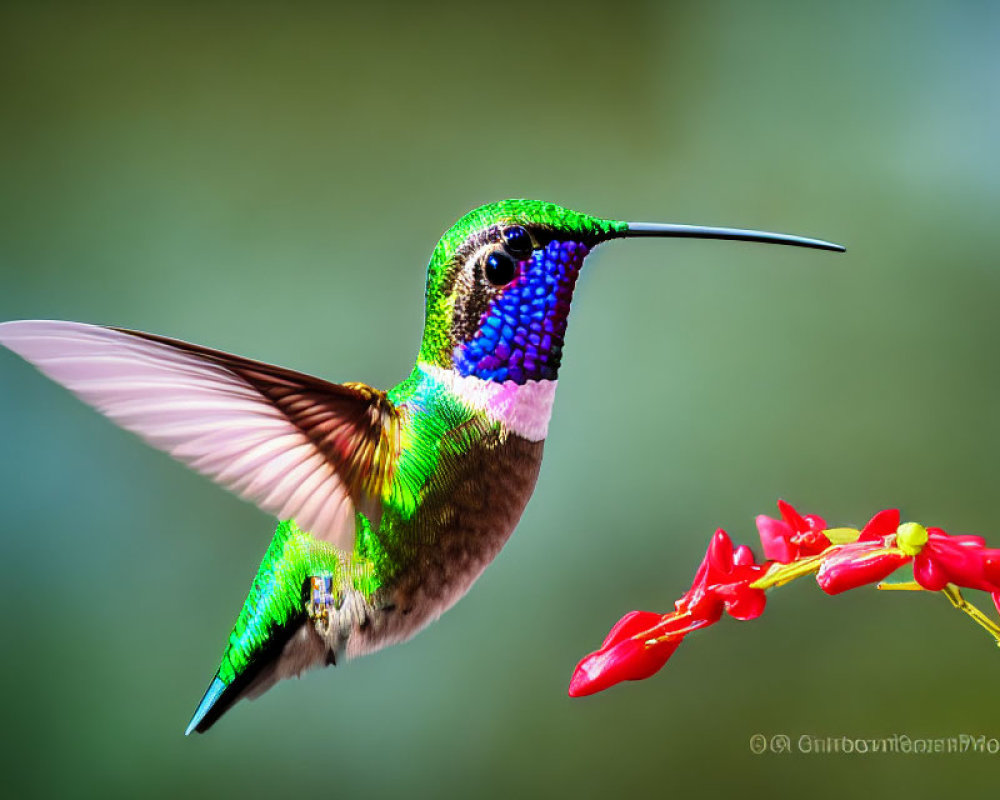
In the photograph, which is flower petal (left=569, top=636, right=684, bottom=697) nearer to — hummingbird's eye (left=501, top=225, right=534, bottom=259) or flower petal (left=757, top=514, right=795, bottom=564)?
flower petal (left=757, top=514, right=795, bottom=564)

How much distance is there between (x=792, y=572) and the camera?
571 millimetres

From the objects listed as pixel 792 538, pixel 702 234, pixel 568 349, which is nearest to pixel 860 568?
pixel 792 538

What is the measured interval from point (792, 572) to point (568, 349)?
1.31 m

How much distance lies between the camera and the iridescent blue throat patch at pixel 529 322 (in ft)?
Result: 2.32

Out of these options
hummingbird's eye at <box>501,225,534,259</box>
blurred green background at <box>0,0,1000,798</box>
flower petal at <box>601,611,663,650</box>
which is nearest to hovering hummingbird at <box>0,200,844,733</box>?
hummingbird's eye at <box>501,225,534,259</box>

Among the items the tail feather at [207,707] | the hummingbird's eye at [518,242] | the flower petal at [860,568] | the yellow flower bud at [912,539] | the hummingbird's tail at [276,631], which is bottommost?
the tail feather at [207,707]

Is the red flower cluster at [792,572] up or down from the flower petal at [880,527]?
down

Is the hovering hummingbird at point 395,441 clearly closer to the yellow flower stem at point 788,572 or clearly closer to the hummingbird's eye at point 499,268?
the hummingbird's eye at point 499,268

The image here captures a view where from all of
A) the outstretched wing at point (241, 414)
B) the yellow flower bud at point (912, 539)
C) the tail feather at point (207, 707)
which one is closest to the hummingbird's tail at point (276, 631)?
the tail feather at point (207, 707)

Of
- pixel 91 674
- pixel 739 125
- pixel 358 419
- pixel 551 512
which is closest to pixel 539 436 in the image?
pixel 358 419

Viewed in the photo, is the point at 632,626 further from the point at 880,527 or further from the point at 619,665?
the point at 880,527

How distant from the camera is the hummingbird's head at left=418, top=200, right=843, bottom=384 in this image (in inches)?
27.9

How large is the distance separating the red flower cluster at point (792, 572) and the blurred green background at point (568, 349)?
114cm

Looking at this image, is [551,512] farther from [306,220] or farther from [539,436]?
[539,436]
